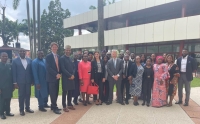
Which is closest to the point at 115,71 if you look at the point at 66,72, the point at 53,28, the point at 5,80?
the point at 66,72

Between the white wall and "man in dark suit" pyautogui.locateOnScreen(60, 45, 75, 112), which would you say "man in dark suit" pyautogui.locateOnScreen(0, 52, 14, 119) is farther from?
the white wall

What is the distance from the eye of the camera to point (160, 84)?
5793 mm

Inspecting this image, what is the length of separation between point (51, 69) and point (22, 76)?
2.67ft

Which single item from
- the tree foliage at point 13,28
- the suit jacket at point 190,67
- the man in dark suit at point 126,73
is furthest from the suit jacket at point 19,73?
the tree foliage at point 13,28

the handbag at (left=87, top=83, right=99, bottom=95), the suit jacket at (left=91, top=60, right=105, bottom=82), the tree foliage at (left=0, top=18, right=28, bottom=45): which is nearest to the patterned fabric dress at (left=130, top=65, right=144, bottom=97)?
the suit jacket at (left=91, top=60, right=105, bottom=82)

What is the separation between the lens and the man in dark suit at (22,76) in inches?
195

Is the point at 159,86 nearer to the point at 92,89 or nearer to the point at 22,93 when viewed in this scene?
the point at 92,89

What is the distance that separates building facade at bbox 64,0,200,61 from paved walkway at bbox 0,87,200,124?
10761 mm

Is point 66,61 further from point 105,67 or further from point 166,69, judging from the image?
point 166,69

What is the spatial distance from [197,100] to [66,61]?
16.7 ft

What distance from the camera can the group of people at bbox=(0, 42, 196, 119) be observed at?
5.06 metres

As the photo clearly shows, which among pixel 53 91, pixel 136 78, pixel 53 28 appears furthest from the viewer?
pixel 53 28

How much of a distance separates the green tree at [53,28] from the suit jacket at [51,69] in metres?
30.6

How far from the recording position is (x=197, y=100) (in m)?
6.77
